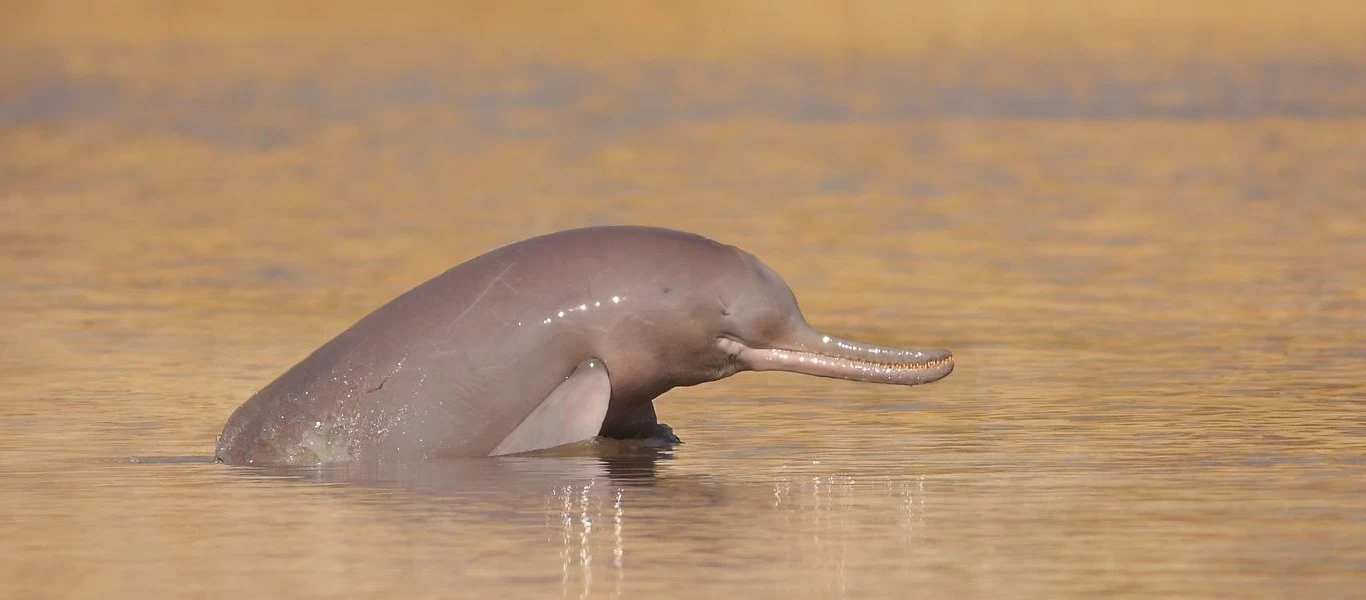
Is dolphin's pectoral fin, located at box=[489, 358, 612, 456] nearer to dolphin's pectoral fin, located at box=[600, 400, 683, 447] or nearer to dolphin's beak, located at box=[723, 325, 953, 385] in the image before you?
dolphin's pectoral fin, located at box=[600, 400, 683, 447]

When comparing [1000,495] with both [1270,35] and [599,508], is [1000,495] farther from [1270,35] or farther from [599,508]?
[1270,35]

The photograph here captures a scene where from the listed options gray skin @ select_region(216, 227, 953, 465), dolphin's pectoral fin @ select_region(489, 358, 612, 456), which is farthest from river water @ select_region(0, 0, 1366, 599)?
gray skin @ select_region(216, 227, 953, 465)

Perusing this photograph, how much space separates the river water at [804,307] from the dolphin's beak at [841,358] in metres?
0.37

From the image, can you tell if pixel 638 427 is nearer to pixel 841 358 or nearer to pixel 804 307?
pixel 841 358

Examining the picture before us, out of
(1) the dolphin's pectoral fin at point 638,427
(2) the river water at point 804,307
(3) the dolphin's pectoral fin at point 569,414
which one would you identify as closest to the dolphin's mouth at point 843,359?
(2) the river water at point 804,307

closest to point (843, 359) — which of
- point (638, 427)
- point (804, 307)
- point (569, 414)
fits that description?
point (638, 427)

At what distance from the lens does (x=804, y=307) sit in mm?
20891

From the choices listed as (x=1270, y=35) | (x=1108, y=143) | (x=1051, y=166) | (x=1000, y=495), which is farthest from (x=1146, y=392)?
(x=1270, y=35)

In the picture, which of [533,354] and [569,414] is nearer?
[569,414]

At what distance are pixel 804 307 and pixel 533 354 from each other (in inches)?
288

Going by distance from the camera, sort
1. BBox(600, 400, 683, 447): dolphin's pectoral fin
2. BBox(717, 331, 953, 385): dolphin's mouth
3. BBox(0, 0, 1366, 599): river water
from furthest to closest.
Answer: BBox(600, 400, 683, 447): dolphin's pectoral fin → BBox(717, 331, 953, 385): dolphin's mouth → BBox(0, 0, 1366, 599): river water

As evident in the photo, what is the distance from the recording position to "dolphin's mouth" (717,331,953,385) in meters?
14.0

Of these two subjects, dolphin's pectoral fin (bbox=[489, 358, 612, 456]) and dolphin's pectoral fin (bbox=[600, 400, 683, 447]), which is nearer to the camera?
dolphin's pectoral fin (bbox=[489, 358, 612, 456])

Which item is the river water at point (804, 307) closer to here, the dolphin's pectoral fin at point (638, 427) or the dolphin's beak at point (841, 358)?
the dolphin's pectoral fin at point (638, 427)
